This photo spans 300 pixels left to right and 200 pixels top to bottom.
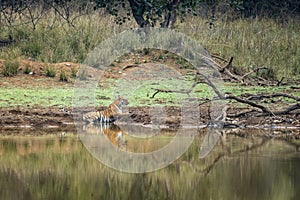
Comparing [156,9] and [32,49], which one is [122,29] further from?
[32,49]

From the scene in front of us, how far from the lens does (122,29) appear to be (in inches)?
633

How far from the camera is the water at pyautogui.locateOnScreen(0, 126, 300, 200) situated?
6.38m

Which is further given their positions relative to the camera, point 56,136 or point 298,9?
point 298,9

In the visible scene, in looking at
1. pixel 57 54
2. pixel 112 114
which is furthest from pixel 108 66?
pixel 112 114

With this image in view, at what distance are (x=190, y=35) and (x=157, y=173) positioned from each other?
883cm

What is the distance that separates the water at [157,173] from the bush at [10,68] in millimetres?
4043

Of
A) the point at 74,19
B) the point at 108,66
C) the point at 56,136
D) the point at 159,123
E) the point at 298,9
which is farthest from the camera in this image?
the point at 298,9

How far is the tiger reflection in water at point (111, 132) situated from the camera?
921 centimetres

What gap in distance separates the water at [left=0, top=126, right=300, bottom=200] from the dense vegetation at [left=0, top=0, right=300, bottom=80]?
560cm

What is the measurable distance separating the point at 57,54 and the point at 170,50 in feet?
7.28

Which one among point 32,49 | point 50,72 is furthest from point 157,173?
point 32,49

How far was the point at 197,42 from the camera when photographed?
15289mm

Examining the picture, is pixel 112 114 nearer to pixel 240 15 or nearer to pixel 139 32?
pixel 139 32

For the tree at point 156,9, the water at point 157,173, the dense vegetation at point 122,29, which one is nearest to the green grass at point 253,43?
the dense vegetation at point 122,29
